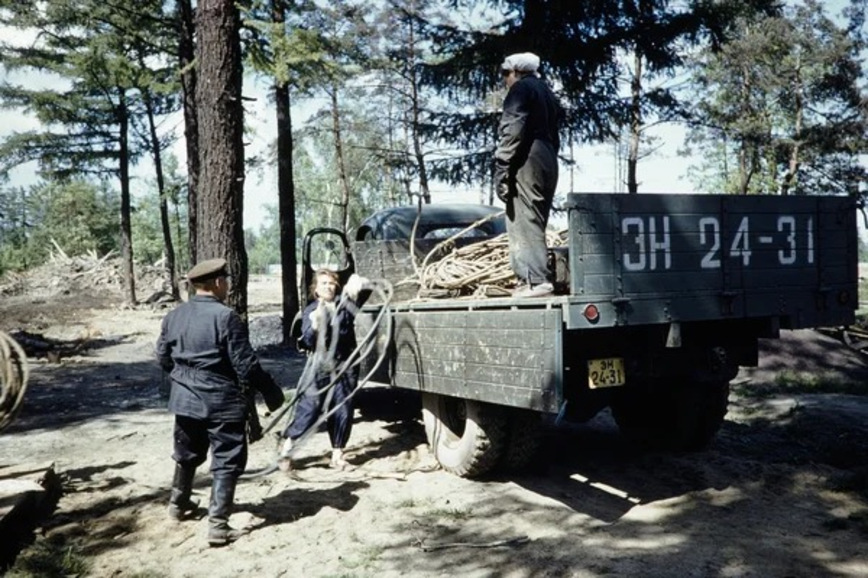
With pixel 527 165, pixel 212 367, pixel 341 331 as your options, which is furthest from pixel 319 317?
pixel 527 165

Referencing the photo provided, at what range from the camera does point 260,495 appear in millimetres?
5336

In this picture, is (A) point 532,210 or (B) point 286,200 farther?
(B) point 286,200

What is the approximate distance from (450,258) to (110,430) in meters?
4.48

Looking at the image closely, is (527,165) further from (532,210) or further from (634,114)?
(634,114)

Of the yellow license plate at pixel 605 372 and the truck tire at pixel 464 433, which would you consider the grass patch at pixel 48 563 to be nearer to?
the truck tire at pixel 464 433

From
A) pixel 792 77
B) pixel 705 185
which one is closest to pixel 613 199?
pixel 792 77

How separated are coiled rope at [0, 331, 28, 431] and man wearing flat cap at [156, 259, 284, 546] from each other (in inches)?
35.0

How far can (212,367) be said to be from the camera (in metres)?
4.45

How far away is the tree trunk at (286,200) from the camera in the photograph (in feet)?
48.8

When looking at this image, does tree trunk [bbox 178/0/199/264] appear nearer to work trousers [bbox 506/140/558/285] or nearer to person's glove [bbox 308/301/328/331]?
person's glove [bbox 308/301/328/331]

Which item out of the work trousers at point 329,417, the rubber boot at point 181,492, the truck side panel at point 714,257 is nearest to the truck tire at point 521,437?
the truck side panel at point 714,257

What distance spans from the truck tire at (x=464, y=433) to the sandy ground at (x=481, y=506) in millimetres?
199

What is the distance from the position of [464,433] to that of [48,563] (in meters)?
2.99

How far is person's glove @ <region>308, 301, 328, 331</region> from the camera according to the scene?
596 centimetres
